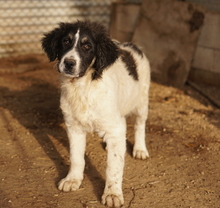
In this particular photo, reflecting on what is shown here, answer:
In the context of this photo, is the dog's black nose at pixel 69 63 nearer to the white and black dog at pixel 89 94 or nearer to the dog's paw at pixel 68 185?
the white and black dog at pixel 89 94

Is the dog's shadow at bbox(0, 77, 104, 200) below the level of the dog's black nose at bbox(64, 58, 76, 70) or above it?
below

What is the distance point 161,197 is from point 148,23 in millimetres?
4993

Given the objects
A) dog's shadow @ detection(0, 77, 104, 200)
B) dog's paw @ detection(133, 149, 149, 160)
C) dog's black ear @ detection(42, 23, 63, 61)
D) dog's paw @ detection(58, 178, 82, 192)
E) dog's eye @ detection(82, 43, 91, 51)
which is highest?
dog's eye @ detection(82, 43, 91, 51)

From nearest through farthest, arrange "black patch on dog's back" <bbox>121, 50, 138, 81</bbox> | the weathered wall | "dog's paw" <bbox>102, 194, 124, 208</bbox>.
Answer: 1. "dog's paw" <bbox>102, 194, 124, 208</bbox>
2. "black patch on dog's back" <bbox>121, 50, 138, 81</bbox>
3. the weathered wall

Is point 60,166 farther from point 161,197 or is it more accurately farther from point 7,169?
point 161,197

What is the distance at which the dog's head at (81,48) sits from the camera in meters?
3.51

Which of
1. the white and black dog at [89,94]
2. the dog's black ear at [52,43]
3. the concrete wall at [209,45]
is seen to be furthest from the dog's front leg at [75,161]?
the concrete wall at [209,45]

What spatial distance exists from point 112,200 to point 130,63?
1.69 m

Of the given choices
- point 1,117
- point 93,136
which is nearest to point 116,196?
point 93,136

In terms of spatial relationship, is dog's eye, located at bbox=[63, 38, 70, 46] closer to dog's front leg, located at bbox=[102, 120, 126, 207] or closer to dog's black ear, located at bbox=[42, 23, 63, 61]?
dog's black ear, located at bbox=[42, 23, 63, 61]

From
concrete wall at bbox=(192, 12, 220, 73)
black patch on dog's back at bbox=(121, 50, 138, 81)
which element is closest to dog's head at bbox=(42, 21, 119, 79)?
black patch on dog's back at bbox=(121, 50, 138, 81)

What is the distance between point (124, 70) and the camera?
4285 millimetres

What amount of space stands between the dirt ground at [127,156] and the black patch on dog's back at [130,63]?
1.08 metres

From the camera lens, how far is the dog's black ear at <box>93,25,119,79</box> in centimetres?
369
